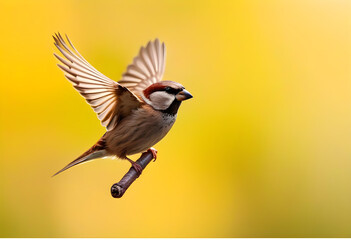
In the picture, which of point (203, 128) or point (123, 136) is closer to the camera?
point (123, 136)

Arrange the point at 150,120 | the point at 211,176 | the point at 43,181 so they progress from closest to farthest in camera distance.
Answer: the point at 150,120 → the point at 43,181 → the point at 211,176

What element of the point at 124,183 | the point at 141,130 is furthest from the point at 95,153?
the point at 124,183

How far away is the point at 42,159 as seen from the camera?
1923 millimetres

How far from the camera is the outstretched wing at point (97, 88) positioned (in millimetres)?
869

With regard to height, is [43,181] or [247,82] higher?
[247,82]

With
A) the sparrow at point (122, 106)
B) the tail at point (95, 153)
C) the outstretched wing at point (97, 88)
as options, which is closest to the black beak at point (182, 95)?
the sparrow at point (122, 106)

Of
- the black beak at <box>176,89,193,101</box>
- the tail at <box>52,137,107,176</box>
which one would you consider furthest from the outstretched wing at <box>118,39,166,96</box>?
the black beak at <box>176,89,193,101</box>

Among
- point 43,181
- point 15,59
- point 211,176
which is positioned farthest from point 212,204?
point 15,59

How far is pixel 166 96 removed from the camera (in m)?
1.04

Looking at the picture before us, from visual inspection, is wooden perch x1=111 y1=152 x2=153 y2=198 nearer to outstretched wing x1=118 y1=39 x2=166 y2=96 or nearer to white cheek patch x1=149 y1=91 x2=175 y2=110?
white cheek patch x1=149 y1=91 x2=175 y2=110

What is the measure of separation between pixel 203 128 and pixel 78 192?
2.03 feet

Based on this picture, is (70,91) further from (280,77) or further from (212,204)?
(280,77)

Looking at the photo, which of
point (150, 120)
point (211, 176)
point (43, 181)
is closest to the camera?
point (150, 120)

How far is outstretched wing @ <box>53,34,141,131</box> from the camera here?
0.87 metres
